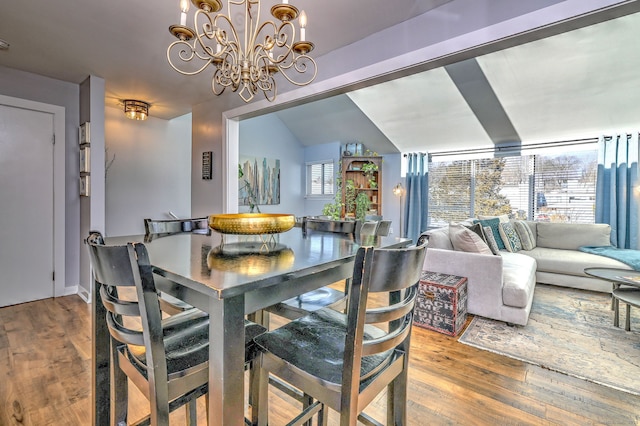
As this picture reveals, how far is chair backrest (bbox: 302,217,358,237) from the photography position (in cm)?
192

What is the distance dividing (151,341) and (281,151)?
5.68 meters

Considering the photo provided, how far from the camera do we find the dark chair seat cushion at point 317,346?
90 cm

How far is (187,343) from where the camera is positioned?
1017mm

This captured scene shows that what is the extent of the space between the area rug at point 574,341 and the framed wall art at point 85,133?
4026 millimetres

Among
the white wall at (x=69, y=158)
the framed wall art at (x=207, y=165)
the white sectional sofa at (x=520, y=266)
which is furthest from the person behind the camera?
the framed wall art at (x=207, y=165)

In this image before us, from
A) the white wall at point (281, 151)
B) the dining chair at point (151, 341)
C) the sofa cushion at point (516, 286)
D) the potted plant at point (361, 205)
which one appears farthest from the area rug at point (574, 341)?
the white wall at point (281, 151)

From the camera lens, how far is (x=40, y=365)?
1884 mm

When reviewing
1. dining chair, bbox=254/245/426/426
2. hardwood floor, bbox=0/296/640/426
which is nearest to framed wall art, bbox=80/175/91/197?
hardwood floor, bbox=0/296/640/426

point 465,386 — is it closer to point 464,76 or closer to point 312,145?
point 464,76

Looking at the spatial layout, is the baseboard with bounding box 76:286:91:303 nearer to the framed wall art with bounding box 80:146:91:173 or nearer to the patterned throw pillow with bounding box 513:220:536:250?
the framed wall art with bounding box 80:146:91:173

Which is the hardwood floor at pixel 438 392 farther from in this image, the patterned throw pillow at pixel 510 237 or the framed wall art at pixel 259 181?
the framed wall art at pixel 259 181

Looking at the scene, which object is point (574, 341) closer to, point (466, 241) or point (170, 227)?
point (466, 241)

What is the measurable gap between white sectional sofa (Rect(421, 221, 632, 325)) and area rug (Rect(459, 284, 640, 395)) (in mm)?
166

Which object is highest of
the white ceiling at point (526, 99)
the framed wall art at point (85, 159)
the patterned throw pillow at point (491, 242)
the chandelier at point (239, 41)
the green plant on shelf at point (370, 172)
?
the white ceiling at point (526, 99)
